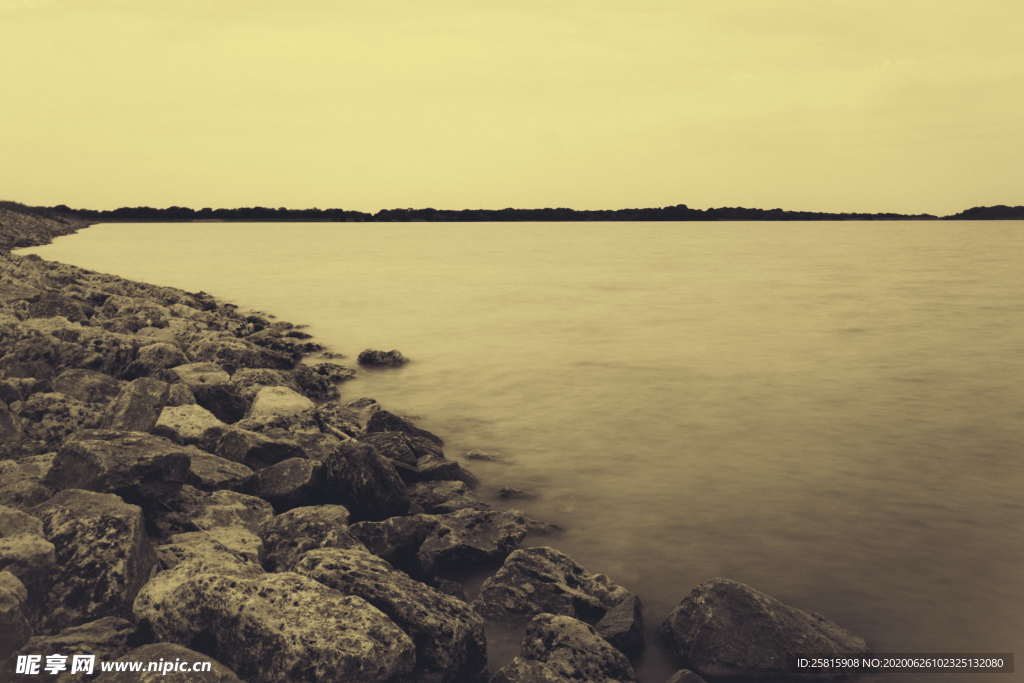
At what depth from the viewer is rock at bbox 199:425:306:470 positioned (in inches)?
300

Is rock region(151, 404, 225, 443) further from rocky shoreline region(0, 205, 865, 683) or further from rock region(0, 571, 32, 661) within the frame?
rock region(0, 571, 32, 661)

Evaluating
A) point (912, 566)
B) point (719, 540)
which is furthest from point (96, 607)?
point (912, 566)

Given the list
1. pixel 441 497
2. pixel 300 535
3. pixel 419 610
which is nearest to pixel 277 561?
pixel 300 535

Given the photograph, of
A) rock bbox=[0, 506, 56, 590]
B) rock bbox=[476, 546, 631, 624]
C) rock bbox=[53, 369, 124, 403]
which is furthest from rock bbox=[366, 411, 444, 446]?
rock bbox=[0, 506, 56, 590]

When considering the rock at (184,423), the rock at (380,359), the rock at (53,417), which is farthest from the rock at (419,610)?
the rock at (380,359)

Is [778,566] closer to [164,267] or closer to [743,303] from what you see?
[743,303]

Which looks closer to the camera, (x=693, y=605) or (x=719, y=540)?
(x=693, y=605)

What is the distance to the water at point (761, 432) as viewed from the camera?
6.96 meters

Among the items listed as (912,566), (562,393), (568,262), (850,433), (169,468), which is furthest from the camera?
(568,262)

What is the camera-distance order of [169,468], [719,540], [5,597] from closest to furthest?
1. [5,597]
2. [169,468]
3. [719,540]

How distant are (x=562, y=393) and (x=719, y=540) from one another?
7468mm

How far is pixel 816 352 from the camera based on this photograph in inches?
753

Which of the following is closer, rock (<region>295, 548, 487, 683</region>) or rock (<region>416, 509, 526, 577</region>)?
rock (<region>295, 548, 487, 683</region>)

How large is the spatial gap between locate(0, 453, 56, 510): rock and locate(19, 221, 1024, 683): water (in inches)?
186
